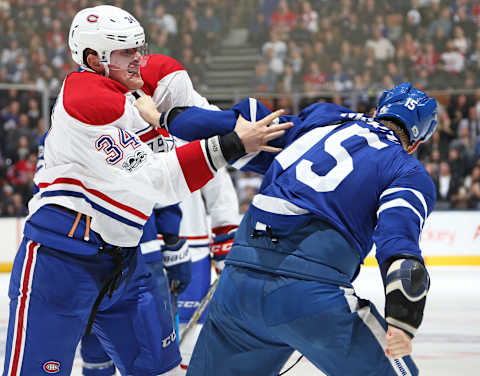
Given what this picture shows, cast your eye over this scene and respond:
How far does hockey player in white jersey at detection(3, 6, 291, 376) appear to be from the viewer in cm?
211

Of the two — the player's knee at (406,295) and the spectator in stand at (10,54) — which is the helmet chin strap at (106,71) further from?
the spectator in stand at (10,54)

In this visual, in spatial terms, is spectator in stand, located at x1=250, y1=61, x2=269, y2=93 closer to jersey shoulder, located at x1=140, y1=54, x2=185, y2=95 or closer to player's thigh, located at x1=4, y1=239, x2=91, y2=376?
jersey shoulder, located at x1=140, y1=54, x2=185, y2=95

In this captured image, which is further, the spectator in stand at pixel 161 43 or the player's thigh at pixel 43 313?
the spectator in stand at pixel 161 43

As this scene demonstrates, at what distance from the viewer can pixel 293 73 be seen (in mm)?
9797

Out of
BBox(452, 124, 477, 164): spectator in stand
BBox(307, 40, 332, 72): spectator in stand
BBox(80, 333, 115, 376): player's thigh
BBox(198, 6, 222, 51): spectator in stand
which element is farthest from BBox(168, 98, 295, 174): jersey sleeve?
BBox(198, 6, 222, 51): spectator in stand

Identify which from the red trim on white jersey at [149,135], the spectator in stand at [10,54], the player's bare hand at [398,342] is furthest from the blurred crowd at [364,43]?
the player's bare hand at [398,342]

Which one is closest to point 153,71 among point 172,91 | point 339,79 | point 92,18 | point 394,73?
point 172,91

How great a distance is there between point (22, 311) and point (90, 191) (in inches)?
16.2

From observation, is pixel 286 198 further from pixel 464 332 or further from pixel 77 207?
pixel 464 332

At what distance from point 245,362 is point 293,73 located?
8227mm

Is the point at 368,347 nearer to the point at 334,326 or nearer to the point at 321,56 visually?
the point at 334,326

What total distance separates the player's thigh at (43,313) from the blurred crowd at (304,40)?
6.57 meters

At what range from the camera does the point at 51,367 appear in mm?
2131

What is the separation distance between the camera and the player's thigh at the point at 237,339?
1.83 metres
